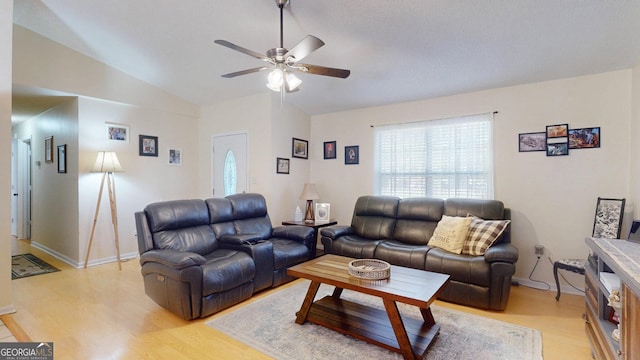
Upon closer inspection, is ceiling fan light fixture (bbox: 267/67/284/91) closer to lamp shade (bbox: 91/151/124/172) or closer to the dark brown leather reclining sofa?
the dark brown leather reclining sofa

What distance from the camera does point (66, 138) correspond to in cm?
434

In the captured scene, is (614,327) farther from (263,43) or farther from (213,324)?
(263,43)

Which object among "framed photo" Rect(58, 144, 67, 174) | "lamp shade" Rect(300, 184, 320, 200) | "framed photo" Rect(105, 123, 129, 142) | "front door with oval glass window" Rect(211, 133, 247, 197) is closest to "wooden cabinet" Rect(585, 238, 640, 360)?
"lamp shade" Rect(300, 184, 320, 200)

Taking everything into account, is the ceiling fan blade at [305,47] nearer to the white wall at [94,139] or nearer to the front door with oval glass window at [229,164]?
the front door with oval glass window at [229,164]

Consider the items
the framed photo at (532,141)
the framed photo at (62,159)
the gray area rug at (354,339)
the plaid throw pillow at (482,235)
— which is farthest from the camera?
the framed photo at (62,159)

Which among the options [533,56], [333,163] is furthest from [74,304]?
[533,56]

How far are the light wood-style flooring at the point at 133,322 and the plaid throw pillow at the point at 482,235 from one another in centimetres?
58

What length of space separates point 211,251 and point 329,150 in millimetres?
2583

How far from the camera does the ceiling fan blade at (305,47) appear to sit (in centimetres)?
205

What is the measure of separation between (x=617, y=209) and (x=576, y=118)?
39.9 inches

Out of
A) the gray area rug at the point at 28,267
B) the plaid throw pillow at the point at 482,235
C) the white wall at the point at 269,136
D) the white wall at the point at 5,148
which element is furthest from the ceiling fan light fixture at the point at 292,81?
the gray area rug at the point at 28,267

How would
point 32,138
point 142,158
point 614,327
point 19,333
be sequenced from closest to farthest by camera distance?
point 614,327
point 19,333
point 142,158
point 32,138

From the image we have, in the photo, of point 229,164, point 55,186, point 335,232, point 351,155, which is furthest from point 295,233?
point 55,186

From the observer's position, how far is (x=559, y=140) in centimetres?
332
